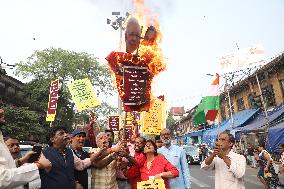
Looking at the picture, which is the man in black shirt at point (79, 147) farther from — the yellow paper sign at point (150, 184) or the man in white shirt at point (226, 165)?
the man in white shirt at point (226, 165)

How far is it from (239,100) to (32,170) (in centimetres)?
3303

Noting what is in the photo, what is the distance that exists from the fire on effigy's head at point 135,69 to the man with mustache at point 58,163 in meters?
1.39

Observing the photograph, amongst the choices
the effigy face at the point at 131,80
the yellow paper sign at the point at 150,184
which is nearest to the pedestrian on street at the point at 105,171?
the yellow paper sign at the point at 150,184

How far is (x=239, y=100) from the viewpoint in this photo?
34.3 m

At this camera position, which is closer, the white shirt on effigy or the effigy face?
the white shirt on effigy

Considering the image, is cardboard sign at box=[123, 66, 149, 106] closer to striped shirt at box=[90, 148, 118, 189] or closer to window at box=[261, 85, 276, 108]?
striped shirt at box=[90, 148, 118, 189]

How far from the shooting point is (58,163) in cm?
431

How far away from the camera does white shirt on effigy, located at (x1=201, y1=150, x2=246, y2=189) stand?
4.84m

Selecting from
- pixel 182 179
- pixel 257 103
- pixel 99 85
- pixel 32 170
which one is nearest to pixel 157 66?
pixel 182 179

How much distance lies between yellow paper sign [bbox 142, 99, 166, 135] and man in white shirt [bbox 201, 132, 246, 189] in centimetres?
571

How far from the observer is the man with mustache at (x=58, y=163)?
424cm

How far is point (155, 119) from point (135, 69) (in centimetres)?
562

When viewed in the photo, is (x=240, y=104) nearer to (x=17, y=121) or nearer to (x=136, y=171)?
(x=17, y=121)

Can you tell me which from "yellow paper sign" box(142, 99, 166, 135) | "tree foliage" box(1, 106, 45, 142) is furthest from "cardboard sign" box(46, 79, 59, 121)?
"tree foliage" box(1, 106, 45, 142)
